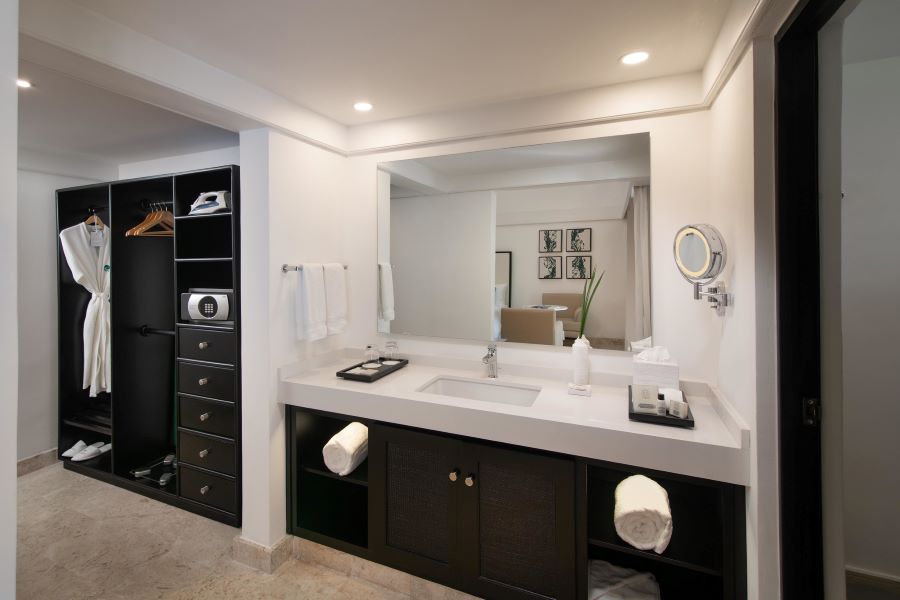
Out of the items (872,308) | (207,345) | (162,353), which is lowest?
(162,353)

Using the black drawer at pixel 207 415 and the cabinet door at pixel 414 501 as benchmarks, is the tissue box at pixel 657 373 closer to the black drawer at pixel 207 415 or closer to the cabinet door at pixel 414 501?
the cabinet door at pixel 414 501

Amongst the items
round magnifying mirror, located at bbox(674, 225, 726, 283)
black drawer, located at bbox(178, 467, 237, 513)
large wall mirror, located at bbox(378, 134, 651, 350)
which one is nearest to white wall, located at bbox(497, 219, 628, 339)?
large wall mirror, located at bbox(378, 134, 651, 350)

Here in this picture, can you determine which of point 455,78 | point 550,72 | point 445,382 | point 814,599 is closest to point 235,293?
point 445,382

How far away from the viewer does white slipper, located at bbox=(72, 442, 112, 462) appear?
3.19m

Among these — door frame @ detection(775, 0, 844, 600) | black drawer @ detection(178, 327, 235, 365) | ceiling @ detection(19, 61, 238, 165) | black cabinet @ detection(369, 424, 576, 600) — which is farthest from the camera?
black drawer @ detection(178, 327, 235, 365)

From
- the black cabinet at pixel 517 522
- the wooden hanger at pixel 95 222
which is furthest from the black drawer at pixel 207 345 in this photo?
the wooden hanger at pixel 95 222

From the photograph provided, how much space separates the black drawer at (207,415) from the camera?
248 centimetres

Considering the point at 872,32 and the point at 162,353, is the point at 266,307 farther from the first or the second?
the point at 872,32

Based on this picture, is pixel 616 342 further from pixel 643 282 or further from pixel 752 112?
pixel 752 112

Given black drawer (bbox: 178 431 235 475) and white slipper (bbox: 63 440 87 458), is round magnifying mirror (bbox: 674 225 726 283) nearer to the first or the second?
black drawer (bbox: 178 431 235 475)

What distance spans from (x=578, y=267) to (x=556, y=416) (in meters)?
0.85

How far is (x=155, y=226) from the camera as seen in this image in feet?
9.87

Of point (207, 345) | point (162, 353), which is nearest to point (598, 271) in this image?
point (207, 345)

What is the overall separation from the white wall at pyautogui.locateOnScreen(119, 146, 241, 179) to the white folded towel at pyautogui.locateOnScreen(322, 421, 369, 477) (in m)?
2.04
